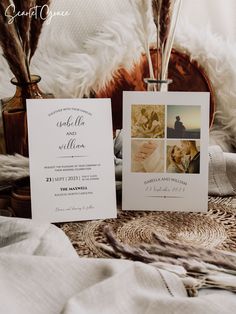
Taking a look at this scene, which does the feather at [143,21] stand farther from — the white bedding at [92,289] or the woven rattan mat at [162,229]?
the white bedding at [92,289]

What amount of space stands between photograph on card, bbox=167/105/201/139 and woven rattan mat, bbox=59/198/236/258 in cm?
19

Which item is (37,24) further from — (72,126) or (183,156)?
(183,156)

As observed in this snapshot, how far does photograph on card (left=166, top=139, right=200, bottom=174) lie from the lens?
1.20m

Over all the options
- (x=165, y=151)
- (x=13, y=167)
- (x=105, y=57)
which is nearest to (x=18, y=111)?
(x=13, y=167)

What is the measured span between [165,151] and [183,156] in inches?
1.7

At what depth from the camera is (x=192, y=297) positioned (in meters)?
0.78

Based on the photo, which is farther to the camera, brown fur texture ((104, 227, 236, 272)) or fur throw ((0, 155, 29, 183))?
fur throw ((0, 155, 29, 183))

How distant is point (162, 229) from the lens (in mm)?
1104

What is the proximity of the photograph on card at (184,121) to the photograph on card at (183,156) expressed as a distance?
2cm

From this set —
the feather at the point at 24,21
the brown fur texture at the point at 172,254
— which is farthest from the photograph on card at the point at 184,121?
the feather at the point at 24,21

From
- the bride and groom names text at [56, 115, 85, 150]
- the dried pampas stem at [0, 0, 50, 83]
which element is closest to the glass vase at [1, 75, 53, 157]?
the dried pampas stem at [0, 0, 50, 83]

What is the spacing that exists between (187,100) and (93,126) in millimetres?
228

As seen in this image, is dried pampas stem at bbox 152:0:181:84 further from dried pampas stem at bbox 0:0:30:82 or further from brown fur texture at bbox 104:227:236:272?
brown fur texture at bbox 104:227:236:272

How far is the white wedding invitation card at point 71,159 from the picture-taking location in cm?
115
